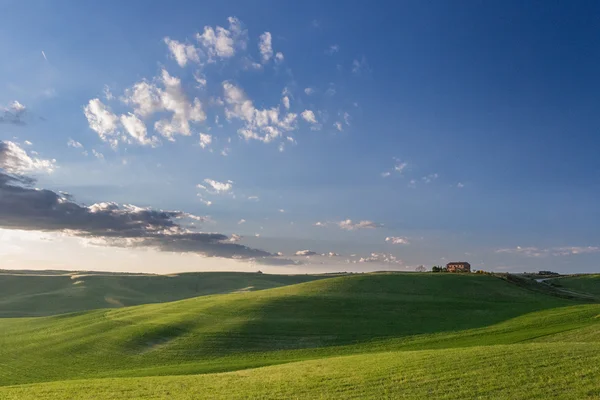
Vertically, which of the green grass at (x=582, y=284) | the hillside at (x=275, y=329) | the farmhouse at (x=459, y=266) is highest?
the farmhouse at (x=459, y=266)

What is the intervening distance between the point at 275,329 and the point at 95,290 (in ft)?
288

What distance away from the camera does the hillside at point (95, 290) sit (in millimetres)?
100838

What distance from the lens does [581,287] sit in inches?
3342

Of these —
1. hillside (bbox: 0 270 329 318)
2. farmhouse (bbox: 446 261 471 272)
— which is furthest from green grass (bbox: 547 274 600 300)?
hillside (bbox: 0 270 329 318)

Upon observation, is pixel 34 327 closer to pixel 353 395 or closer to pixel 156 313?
pixel 156 313

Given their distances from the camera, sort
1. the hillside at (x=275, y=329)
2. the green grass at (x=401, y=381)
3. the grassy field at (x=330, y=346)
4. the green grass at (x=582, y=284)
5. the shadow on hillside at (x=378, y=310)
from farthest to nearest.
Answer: the green grass at (x=582, y=284)
the shadow on hillside at (x=378, y=310)
the hillside at (x=275, y=329)
the grassy field at (x=330, y=346)
the green grass at (x=401, y=381)

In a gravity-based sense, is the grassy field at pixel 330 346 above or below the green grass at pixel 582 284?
below

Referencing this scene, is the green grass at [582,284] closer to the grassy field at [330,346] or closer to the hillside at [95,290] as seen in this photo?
the grassy field at [330,346]

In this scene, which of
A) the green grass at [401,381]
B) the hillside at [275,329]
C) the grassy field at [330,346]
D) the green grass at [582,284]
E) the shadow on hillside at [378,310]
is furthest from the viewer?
the green grass at [582,284]

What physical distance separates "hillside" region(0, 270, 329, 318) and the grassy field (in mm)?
39445

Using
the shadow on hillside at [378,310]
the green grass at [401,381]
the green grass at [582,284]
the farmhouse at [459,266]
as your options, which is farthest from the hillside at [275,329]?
the farmhouse at [459,266]

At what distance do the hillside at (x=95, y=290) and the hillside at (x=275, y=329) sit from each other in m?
38.5

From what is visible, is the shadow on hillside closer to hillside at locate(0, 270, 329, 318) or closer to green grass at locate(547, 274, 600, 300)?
green grass at locate(547, 274, 600, 300)

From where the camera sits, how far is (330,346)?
41.0 m
